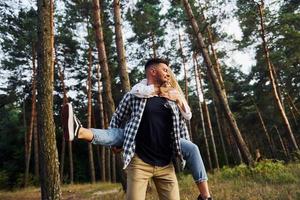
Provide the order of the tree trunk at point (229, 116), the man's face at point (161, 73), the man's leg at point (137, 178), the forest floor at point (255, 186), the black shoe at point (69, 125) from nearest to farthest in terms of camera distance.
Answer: the black shoe at point (69, 125) → the man's leg at point (137, 178) → the man's face at point (161, 73) → the forest floor at point (255, 186) → the tree trunk at point (229, 116)

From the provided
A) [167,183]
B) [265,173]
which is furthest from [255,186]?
[167,183]

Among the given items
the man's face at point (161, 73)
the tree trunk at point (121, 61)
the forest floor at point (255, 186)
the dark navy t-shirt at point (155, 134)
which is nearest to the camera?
the dark navy t-shirt at point (155, 134)

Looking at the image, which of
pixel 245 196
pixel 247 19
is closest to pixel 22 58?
pixel 247 19

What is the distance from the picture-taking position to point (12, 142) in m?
37.9

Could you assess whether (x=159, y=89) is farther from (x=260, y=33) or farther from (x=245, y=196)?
(x=260, y=33)

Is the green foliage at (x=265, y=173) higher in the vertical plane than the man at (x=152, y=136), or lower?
lower

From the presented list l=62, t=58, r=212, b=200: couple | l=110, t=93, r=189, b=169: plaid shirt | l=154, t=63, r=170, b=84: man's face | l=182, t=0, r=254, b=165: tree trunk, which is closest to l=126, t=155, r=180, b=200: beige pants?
l=62, t=58, r=212, b=200: couple

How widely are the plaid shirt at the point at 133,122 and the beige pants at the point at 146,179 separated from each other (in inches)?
4.9

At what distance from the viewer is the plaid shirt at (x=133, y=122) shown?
3.62m

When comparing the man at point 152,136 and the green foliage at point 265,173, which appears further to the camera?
the green foliage at point 265,173

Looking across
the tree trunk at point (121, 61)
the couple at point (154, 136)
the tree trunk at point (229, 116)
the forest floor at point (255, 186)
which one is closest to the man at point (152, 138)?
the couple at point (154, 136)

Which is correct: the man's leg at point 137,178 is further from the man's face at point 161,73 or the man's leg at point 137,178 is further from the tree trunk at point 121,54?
the tree trunk at point 121,54

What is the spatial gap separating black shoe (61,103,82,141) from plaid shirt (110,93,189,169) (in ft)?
1.84

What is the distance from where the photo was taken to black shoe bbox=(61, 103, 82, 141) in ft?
10.6
